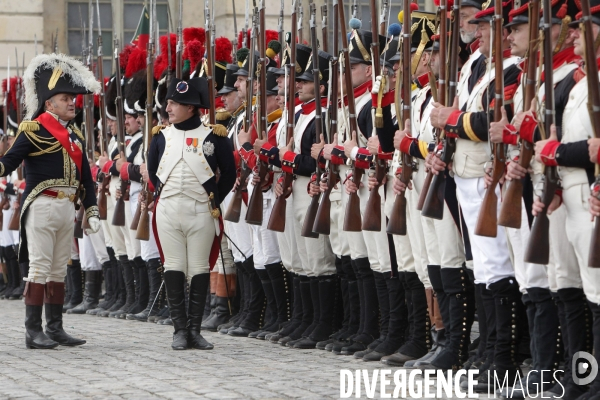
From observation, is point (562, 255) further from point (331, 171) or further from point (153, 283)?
point (153, 283)

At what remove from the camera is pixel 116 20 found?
63.2 ft

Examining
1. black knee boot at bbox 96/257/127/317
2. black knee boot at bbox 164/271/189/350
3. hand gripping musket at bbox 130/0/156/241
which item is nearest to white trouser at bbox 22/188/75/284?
black knee boot at bbox 164/271/189/350

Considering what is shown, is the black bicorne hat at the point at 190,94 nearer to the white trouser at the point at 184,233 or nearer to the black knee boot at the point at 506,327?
the white trouser at the point at 184,233

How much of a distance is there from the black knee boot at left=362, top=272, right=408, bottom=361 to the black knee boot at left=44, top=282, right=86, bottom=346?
2188 mm

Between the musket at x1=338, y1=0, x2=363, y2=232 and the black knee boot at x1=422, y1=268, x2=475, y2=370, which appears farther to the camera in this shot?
the musket at x1=338, y1=0, x2=363, y2=232

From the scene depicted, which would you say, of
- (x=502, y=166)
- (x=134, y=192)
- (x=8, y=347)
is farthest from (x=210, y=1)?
(x=502, y=166)

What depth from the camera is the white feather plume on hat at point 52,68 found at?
900 centimetres

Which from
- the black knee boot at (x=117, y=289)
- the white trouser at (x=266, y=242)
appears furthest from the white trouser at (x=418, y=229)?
the black knee boot at (x=117, y=289)

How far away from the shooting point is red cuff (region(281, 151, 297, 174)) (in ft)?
28.8

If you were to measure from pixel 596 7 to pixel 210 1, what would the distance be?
5.66m

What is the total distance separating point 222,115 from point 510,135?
4837 millimetres

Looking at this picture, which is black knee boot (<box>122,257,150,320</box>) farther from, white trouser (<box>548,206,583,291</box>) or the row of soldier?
white trouser (<box>548,206,583,291</box>)

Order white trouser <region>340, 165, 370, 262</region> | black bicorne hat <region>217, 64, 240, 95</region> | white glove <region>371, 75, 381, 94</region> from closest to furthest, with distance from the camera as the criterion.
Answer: white glove <region>371, 75, 381, 94</region>
white trouser <region>340, 165, 370, 262</region>
black bicorne hat <region>217, 64, 240, 95</region>

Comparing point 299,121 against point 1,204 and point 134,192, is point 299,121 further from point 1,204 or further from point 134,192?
point 1,204
